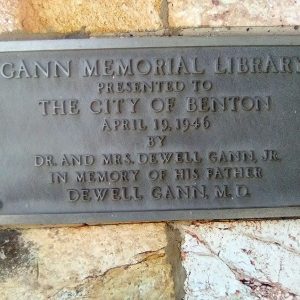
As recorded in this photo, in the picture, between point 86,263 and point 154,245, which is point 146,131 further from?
point 86,263

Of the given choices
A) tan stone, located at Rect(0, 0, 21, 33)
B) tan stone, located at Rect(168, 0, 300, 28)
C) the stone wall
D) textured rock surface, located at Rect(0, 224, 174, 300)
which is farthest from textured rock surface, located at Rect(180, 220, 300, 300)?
tan stone, located at Rect(0, 0, 21, 33)

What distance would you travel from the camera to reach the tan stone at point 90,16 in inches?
101

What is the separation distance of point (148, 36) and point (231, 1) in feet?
1.15

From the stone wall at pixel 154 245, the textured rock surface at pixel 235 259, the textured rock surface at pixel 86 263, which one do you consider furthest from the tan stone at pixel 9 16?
the textured rock surface at pixel 235 259

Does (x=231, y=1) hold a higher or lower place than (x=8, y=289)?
higher

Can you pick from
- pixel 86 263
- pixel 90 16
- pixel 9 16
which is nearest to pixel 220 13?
pixel 90 16

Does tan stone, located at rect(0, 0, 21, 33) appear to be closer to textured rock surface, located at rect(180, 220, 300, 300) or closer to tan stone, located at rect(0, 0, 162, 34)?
tan stone, located at rect(0, 0, 162, 34)

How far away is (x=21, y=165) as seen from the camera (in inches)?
99.3

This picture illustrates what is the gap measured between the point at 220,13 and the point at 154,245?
0.94 meters

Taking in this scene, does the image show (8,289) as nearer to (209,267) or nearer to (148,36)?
(209,267)

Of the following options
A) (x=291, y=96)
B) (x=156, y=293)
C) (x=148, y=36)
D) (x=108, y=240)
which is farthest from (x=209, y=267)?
(x=148, y=36)

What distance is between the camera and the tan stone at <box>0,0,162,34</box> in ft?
8.40

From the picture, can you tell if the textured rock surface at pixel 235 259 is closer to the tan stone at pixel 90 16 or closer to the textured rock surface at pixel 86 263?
the textured rock surface at pixel 86 263

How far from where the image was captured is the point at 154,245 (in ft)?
8.40
